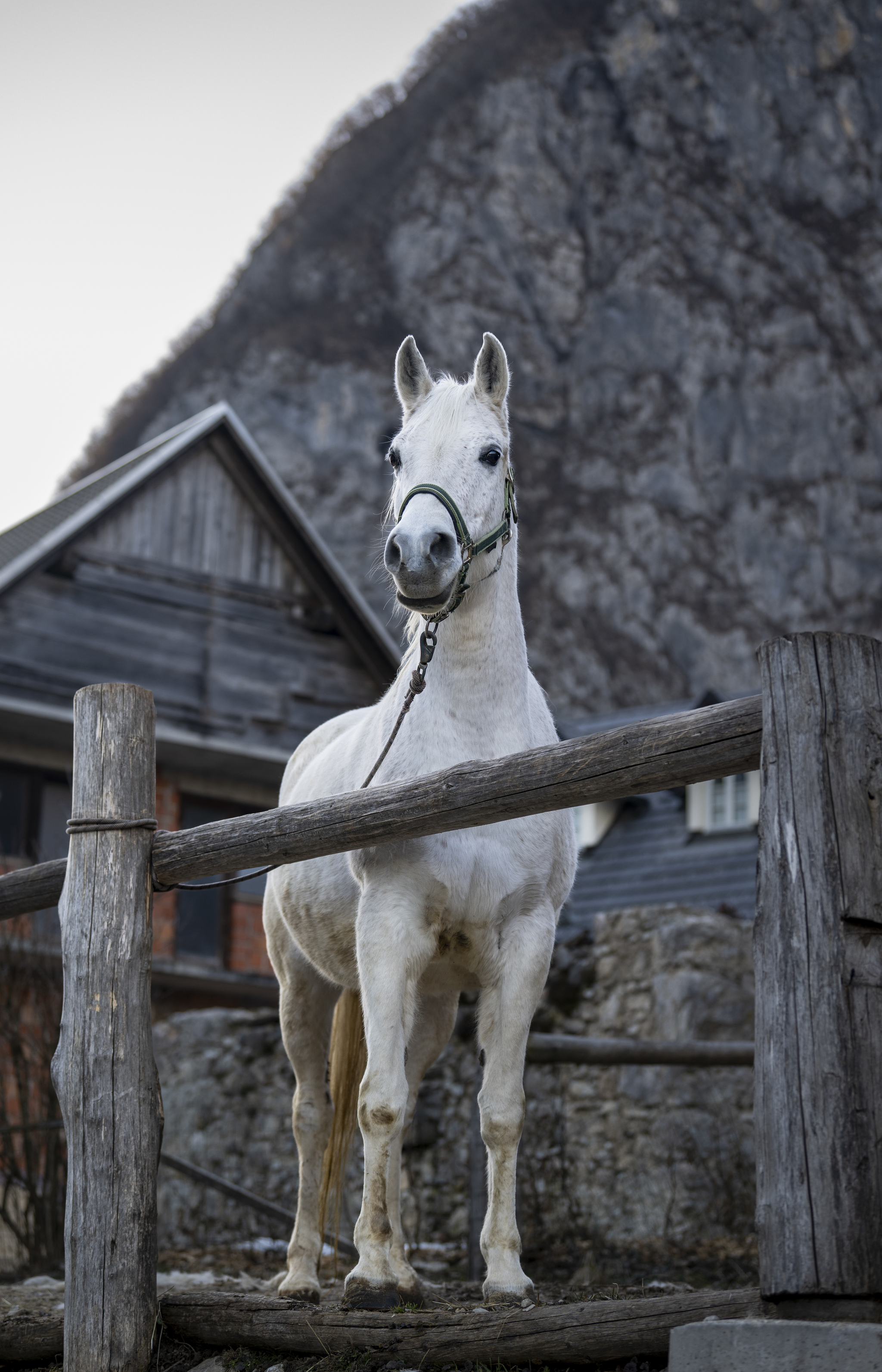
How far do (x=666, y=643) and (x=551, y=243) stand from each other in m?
15.7

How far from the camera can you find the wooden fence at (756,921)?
2.89 meters

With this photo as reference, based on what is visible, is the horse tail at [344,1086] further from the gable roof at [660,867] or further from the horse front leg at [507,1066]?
the gable roof at [660,867]

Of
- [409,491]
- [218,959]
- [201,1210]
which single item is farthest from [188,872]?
[218,959]

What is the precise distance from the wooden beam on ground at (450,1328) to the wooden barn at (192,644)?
12.8 m

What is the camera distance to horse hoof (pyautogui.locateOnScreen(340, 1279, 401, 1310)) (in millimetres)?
3873

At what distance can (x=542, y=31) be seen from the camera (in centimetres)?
5653

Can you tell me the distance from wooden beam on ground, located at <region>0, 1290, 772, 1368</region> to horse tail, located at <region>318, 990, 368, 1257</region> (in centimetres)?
129

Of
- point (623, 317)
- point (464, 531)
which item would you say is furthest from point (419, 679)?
point (623, 317)

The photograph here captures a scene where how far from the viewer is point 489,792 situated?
11.8 ft

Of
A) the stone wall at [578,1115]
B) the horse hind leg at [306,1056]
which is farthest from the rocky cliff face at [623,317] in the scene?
the horse hind leg at [306,1056]

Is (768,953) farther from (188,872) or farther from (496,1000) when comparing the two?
(188,872)

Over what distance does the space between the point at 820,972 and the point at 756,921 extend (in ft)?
0.62

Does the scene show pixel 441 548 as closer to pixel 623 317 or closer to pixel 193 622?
pixel 193 622

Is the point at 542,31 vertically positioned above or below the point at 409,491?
above
